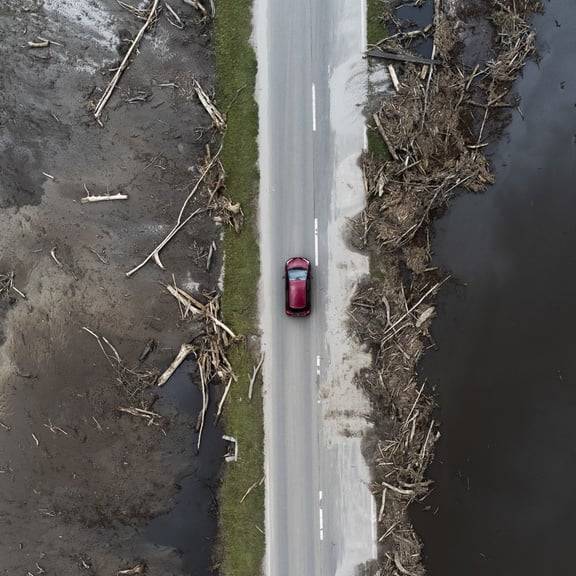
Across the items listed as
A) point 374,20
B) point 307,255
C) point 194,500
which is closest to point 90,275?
point 307,255

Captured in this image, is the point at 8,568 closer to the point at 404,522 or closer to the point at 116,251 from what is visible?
the point at 116,251

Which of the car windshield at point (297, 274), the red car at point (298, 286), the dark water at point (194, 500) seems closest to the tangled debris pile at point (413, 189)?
the red car at point (298, 286)

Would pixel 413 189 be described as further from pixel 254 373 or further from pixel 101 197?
pixel 101 197

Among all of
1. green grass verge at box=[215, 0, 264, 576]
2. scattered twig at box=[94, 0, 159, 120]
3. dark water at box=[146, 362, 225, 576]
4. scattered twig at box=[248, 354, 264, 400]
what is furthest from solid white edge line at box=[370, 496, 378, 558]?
scattered twig at box=[94, 0, 159, 120]

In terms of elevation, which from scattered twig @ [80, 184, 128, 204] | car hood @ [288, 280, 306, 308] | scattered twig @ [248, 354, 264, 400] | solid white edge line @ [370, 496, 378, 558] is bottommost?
solid white edge line @ [370, 496, 378, 558]

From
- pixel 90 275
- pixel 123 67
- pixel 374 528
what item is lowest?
pixel 374 528

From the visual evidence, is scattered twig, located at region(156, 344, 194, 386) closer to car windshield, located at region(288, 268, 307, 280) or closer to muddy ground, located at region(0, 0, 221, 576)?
muddy ground, located at region(0, 0, 221, 576)
